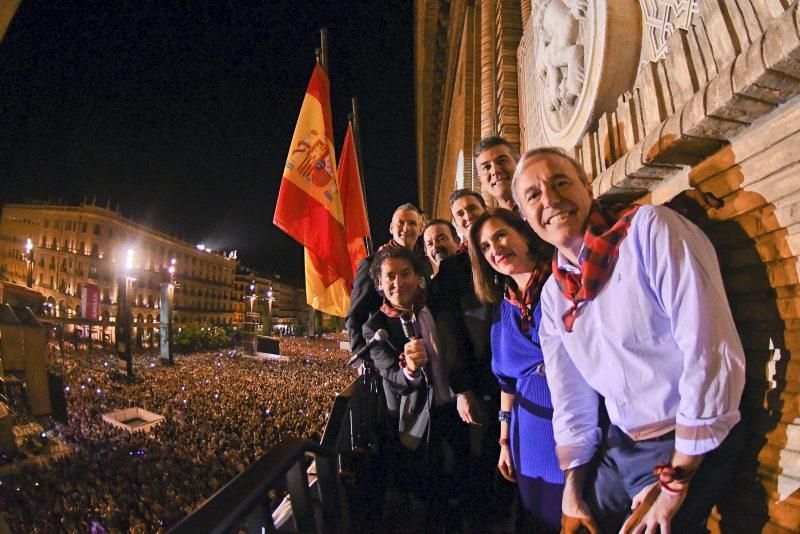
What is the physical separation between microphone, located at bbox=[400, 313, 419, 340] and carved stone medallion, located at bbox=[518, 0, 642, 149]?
6.24 feet

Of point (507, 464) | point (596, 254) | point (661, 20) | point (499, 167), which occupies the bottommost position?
point (507, 464)

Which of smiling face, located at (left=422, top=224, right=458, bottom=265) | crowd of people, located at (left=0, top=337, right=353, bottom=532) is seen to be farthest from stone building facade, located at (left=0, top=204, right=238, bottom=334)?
smiling face, located at (left=422, top=224, right=458, bottom=265)

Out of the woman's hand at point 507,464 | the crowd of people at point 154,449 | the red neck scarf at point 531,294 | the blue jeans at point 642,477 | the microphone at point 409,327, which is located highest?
the red neck scarf at point 531,294

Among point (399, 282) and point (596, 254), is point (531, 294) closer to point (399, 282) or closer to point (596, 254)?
point (596, 254)

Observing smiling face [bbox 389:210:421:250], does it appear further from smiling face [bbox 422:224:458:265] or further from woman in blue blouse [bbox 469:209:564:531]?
woman in blue blouse [bbox 469:209:564:531]

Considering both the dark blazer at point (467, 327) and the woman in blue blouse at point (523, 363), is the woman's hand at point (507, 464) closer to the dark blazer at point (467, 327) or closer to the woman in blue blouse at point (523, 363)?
the woman in blue blouse at point (523, 363)

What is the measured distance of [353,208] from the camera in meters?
8.30

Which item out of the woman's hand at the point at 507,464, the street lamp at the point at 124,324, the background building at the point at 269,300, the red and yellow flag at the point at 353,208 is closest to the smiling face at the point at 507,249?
the woman's hand at the point at 507,464

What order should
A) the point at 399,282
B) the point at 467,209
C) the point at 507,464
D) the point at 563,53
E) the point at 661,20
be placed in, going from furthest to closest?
1. the point at 563,53
2. the point at 467,209
3. the point at 399,282
4. the point at 661,20
5. the point at 507,464

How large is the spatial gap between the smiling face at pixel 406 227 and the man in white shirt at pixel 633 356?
2087 millimetres

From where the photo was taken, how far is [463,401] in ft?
8.19

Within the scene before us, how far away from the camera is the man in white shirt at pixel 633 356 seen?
119 cm

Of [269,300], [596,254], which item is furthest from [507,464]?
[269,300]

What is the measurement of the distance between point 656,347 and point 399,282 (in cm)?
163
